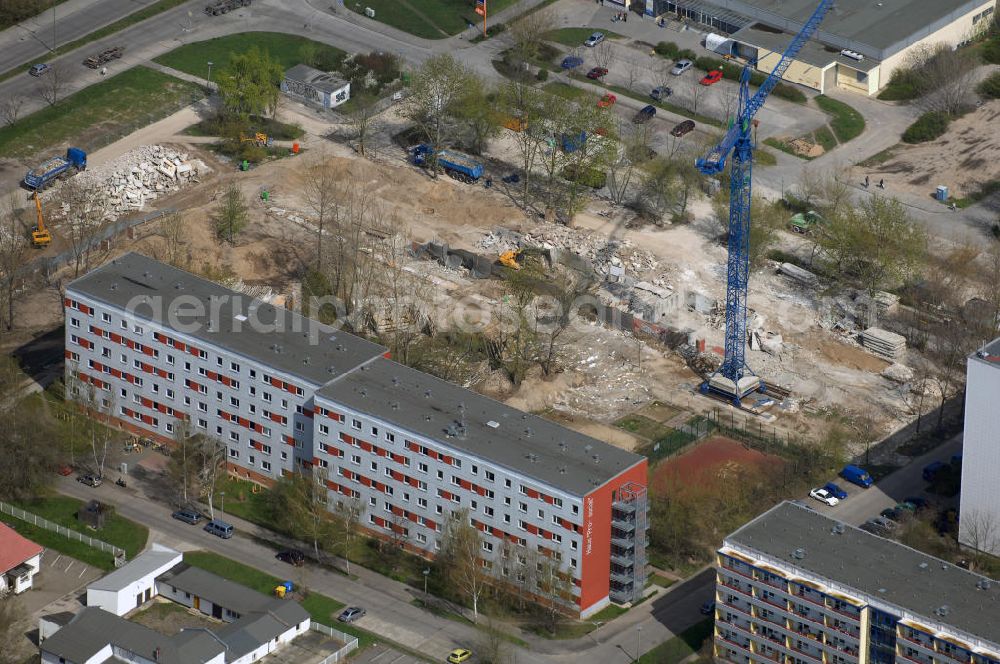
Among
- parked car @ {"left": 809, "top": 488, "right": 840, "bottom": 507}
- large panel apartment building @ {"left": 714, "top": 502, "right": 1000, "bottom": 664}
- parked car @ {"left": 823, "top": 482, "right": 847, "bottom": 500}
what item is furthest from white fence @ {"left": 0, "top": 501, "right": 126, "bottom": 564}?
parked car @ {"left": 823, "top": 482, "right": 847, "bottom": 500}

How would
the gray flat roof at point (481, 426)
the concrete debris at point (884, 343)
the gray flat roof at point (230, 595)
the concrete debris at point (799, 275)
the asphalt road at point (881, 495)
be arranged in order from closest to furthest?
the gray flat roof at point (230, 595)
the gray flat roof at point (481, 426)
the asphalt road at point (881, 495)
the concrete debris at point (884, 343)
the concrete debris at point (799, 275)

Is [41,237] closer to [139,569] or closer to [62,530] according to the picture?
[62,530]

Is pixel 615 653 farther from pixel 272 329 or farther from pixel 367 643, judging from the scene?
pixel 272 329

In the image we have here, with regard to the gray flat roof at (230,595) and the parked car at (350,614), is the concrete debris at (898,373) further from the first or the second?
the gray flat roof at (230,595)

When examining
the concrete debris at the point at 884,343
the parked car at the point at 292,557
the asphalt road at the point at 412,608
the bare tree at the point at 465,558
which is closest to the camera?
the asphalt road at the point at 412,608

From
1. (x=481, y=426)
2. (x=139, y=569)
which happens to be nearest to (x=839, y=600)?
(x=481, y=426)

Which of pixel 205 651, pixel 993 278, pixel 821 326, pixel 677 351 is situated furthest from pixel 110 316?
pixel 993 278

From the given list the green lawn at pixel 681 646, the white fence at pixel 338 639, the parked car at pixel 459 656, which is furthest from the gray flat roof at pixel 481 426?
the white fence at pixel 338 639
